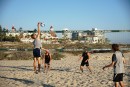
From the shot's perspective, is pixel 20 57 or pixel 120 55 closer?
pixel 120 55

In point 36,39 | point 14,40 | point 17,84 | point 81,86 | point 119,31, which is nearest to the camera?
point 81,86

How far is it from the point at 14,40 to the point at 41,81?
219 feet

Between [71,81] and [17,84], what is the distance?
174 cm

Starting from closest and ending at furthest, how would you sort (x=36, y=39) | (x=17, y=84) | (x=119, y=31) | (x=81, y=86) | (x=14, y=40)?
(x=81, y=86), (x=17, y=84), (x=36, y=39), (x=119, y=31), (x=14, y=40)

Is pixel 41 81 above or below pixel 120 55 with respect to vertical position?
below

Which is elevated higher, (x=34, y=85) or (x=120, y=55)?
(x=120, y=55)

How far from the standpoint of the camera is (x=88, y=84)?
26.8 feet

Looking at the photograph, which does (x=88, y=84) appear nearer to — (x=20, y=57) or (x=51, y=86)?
(x=51, y=86)

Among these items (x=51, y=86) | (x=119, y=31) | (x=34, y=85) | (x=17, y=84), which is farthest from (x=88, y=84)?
(x=119, y=31)

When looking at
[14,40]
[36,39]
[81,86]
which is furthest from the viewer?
[14,40]

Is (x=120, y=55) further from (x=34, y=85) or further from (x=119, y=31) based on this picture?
(x=119, y=31)

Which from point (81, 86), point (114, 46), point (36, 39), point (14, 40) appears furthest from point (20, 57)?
point (14, 40)

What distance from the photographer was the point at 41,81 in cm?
888

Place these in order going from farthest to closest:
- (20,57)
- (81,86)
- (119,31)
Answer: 1. (20,57)
2. (119,31)
3. (81,86)
